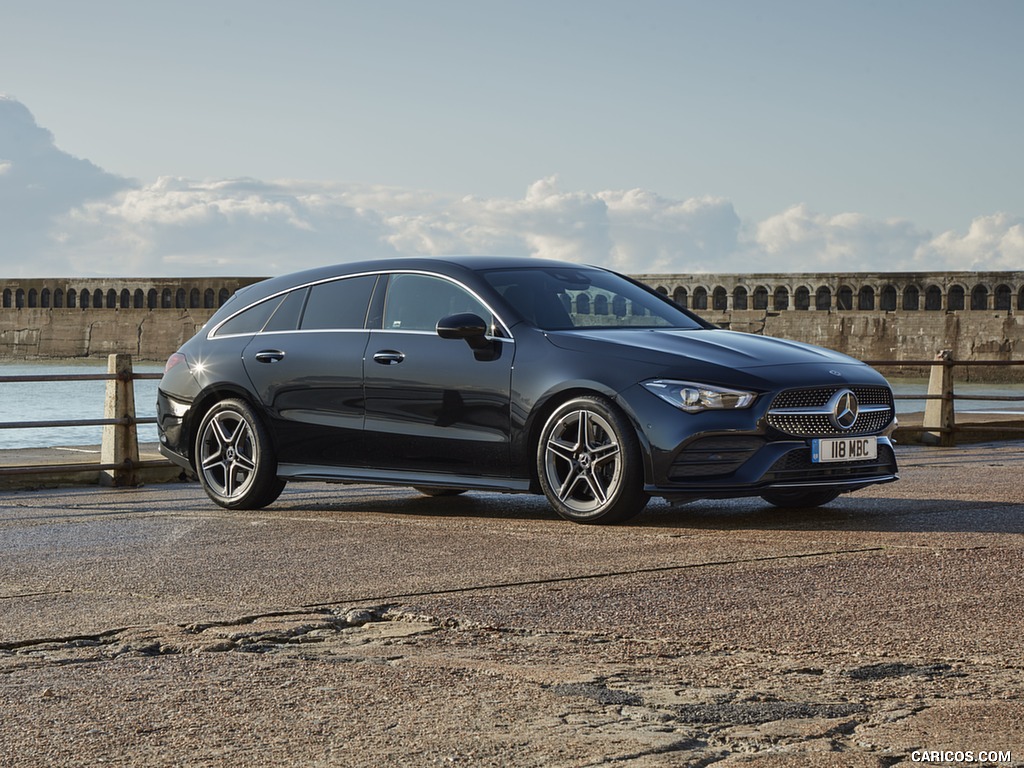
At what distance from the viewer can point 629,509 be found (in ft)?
26.5

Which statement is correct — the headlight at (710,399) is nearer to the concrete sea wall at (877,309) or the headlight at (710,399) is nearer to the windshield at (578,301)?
the windshield at (578,301)

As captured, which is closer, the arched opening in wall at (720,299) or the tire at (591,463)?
the tire at (591,463)

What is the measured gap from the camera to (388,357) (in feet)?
29.5

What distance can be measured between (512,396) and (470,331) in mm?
442

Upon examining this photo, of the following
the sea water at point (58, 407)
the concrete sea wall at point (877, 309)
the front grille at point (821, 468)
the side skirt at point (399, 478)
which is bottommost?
the sea water at point (58, 407)

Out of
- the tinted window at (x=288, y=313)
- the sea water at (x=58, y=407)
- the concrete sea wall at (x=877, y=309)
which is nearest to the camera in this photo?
the tinted window at (x=288, y=313)

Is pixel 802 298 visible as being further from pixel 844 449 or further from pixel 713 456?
pixel 713 456

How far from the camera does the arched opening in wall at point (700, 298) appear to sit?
3189 inches

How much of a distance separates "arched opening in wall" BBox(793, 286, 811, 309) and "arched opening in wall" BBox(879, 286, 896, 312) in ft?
12.6

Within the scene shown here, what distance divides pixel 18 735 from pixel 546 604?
2.28 m

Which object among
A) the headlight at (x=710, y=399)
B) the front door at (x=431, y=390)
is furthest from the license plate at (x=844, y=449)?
the front door at (x=431, y=390)

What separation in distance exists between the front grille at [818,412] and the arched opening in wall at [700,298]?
238 feet

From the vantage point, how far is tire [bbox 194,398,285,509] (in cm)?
958

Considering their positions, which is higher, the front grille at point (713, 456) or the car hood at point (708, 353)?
the car hood at point (708, 353)
